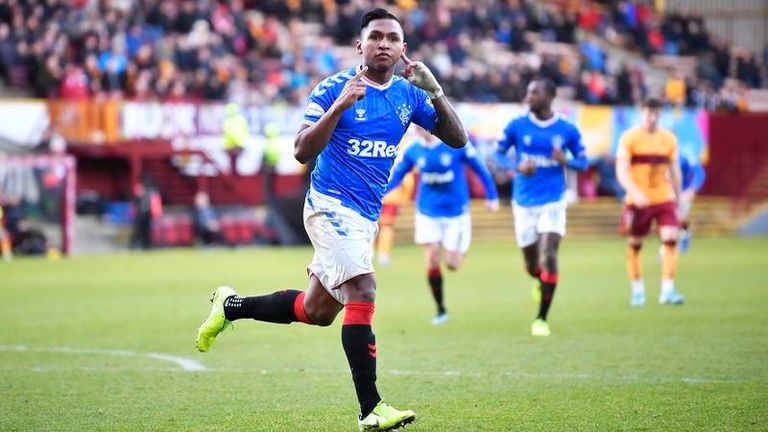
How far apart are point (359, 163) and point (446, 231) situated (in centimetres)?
757

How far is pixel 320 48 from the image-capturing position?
36.7m

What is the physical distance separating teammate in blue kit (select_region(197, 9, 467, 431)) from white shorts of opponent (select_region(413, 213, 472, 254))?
23.4 ft

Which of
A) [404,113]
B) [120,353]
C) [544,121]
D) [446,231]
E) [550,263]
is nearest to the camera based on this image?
[404,113]

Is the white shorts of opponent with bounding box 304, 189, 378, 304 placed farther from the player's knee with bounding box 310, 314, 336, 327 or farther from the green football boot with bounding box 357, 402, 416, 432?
the green football boot with bounding box 357, 402, 416, 432

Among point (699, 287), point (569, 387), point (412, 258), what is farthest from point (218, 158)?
point (569, 387)

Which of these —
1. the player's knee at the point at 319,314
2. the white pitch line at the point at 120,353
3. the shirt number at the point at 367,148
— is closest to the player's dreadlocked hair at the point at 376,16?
the shirt number at the point at 367,148

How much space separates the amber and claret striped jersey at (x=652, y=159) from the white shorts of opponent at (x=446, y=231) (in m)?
2.57

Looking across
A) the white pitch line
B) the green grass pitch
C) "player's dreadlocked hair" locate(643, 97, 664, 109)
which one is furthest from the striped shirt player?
the white pitch line

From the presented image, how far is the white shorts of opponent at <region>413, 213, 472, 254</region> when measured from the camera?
15508mm

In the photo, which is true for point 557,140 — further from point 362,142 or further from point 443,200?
point 362,142

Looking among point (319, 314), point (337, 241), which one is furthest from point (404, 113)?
point (319, 314)

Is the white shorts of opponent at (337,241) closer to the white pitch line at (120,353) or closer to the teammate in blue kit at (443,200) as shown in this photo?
the white pitch line at (120,353)

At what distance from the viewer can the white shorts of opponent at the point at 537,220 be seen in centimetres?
1420

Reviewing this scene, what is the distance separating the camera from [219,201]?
33719mm
